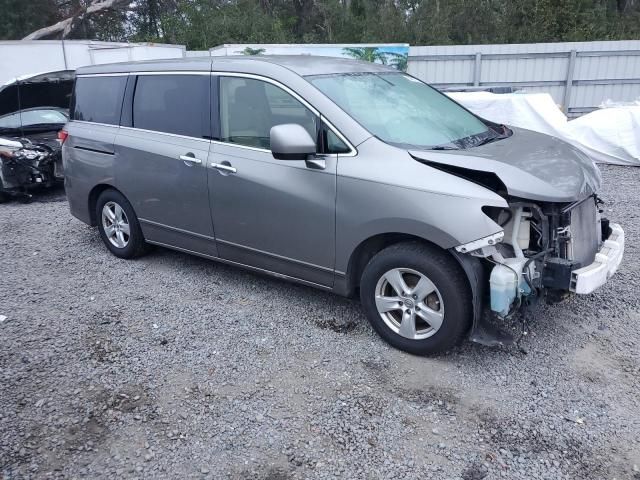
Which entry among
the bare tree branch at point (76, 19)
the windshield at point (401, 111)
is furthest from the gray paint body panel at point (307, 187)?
the bare tree branch at point (76, 19)

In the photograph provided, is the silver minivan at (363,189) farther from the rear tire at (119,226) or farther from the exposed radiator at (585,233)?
the rear tire at (119,226)

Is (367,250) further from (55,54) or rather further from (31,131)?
(55,54)

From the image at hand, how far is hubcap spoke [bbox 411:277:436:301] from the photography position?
139 inches

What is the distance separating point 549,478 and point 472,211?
4.73 feet

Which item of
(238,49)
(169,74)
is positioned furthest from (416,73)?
(169,74)

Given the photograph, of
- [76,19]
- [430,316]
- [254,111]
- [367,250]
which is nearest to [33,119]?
[254,111]

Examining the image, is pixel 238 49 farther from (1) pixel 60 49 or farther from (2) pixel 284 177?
(2) pixel 284 177

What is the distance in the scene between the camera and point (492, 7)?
21500 mm

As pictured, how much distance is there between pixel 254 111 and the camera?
168 inches

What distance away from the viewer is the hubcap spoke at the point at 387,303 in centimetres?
371

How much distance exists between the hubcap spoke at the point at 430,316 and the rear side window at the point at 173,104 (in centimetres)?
221

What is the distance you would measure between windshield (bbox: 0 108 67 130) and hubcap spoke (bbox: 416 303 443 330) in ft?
23.6

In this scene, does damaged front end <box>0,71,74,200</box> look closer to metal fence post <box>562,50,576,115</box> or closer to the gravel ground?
the gravel ground

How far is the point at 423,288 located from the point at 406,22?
20285mm
